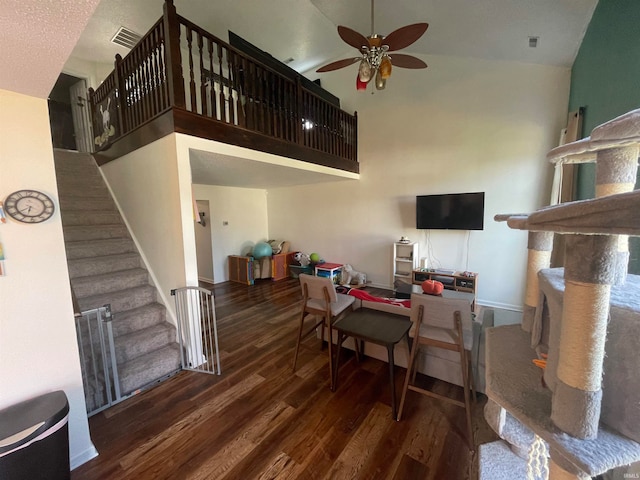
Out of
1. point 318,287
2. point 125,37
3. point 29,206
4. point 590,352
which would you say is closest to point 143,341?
point 29,206

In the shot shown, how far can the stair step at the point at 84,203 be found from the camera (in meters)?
3.41

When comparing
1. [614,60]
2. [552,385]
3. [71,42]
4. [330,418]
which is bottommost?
[330,418]

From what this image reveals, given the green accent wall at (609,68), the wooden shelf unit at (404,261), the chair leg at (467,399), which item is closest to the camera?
the green accent wall at (609,68)

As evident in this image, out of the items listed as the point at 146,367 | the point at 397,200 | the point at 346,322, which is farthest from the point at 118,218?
the point at 397,200

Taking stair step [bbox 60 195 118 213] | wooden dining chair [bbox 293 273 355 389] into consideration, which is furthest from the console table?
stair step [bbox 60 195 118 213]

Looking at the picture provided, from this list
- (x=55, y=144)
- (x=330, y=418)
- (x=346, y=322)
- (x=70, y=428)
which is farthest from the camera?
(x=55, y=144)

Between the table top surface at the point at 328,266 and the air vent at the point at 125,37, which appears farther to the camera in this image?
the table top surface at the point at 328,266

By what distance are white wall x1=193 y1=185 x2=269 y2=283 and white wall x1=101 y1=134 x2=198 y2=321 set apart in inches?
79.6

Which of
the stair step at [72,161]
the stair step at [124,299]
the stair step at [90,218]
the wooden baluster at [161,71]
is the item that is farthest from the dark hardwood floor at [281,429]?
the stair step at [72,161]

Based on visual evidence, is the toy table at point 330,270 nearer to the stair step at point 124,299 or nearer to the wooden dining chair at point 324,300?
the wooden dining chair at point 324,300

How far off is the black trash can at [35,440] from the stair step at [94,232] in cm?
243

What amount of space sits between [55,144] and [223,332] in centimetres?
572

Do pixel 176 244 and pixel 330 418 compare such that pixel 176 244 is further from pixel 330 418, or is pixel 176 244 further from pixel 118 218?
pixel 330 418

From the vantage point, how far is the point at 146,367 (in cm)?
237
